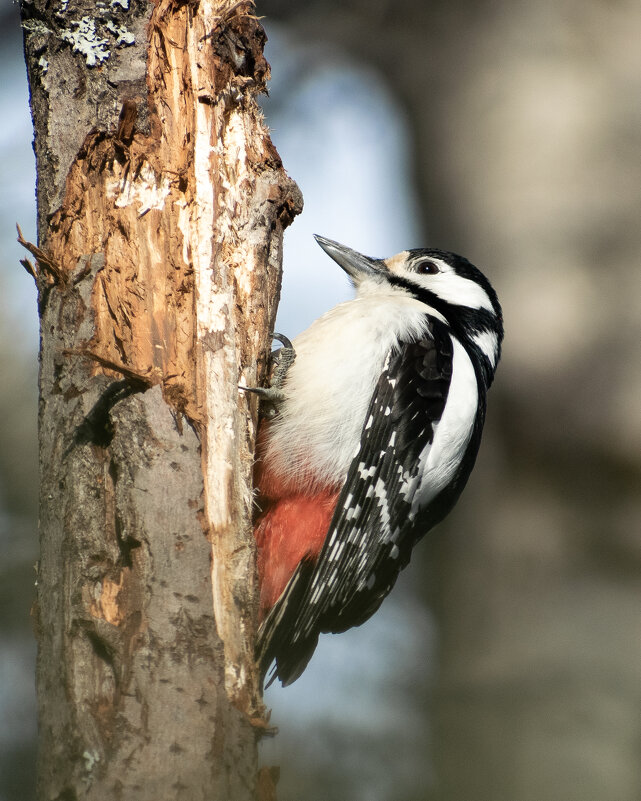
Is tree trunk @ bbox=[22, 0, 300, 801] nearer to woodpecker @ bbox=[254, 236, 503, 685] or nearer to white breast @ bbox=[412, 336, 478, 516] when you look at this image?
woodpecker @ bbox=[254, 236, 503, 685]

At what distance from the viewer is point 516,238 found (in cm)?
469

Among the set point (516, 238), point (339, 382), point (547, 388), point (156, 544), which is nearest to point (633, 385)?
point (547, 388)

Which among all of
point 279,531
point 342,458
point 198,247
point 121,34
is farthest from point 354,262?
point 121,34

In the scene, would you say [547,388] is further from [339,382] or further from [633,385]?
[339,382]

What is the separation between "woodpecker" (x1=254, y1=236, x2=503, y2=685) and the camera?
2771 millimetres

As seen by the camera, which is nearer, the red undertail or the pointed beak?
the red undertail

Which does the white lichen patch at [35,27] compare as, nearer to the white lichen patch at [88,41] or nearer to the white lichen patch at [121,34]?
the white lichen patch at [88,41]

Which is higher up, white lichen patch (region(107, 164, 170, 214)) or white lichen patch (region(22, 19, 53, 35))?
white lichen patch (region(22, 19, 53, 35))

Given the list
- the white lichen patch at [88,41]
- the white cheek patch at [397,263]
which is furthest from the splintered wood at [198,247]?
the white cheek patch at [397,263]

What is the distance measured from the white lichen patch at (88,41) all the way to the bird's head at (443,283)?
61.5 inches

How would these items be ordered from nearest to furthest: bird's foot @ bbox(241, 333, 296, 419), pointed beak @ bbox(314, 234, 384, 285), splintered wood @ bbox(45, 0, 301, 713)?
1. splintered wood @ bbox(45, 0, 301, 713)
2. bird's foot @ bbox(241, 333, 296, 419)
3. pointed beak @ bbox(314, 234, 384, 285)

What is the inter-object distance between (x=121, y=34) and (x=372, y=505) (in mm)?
1726

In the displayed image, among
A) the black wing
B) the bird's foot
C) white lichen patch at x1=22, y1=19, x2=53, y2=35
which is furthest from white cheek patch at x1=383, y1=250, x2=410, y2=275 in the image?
white lichen patch at x1=22, y1=19, x2=53, y2=35

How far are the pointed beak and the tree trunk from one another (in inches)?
41.4
